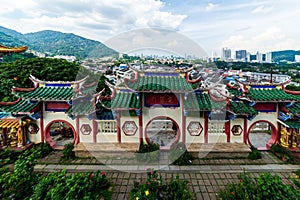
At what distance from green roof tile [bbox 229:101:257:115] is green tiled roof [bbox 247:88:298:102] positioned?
574 millimetres

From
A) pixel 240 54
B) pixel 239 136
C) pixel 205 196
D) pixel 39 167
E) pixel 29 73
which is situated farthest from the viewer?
pixel 240 54

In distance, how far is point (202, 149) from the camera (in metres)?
10.1

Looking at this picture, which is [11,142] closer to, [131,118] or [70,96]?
[70,96]

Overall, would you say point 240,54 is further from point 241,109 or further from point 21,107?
point 21,107

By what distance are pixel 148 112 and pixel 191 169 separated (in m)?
3.76

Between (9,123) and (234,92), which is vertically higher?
(234,92)

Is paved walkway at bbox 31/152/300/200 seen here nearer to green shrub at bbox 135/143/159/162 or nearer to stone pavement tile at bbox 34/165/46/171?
stone pavement tile at bbox 34/165/46/171

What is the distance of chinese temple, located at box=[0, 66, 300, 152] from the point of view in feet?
33.3

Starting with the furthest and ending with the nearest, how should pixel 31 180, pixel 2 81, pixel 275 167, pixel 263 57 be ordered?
pixel 263 57 → pixel 2 81 → pixel 275 167 → pixel 31 180

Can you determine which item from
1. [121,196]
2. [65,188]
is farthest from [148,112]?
[65,188]

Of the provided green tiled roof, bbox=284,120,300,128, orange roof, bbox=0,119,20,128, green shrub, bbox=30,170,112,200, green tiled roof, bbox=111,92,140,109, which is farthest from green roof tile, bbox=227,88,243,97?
orange roof, bbox=0,119,20,128

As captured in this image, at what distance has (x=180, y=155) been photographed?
9.70m

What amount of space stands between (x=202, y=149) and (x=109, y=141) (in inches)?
213

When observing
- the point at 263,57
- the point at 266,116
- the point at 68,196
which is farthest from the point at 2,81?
the point at 263,57
